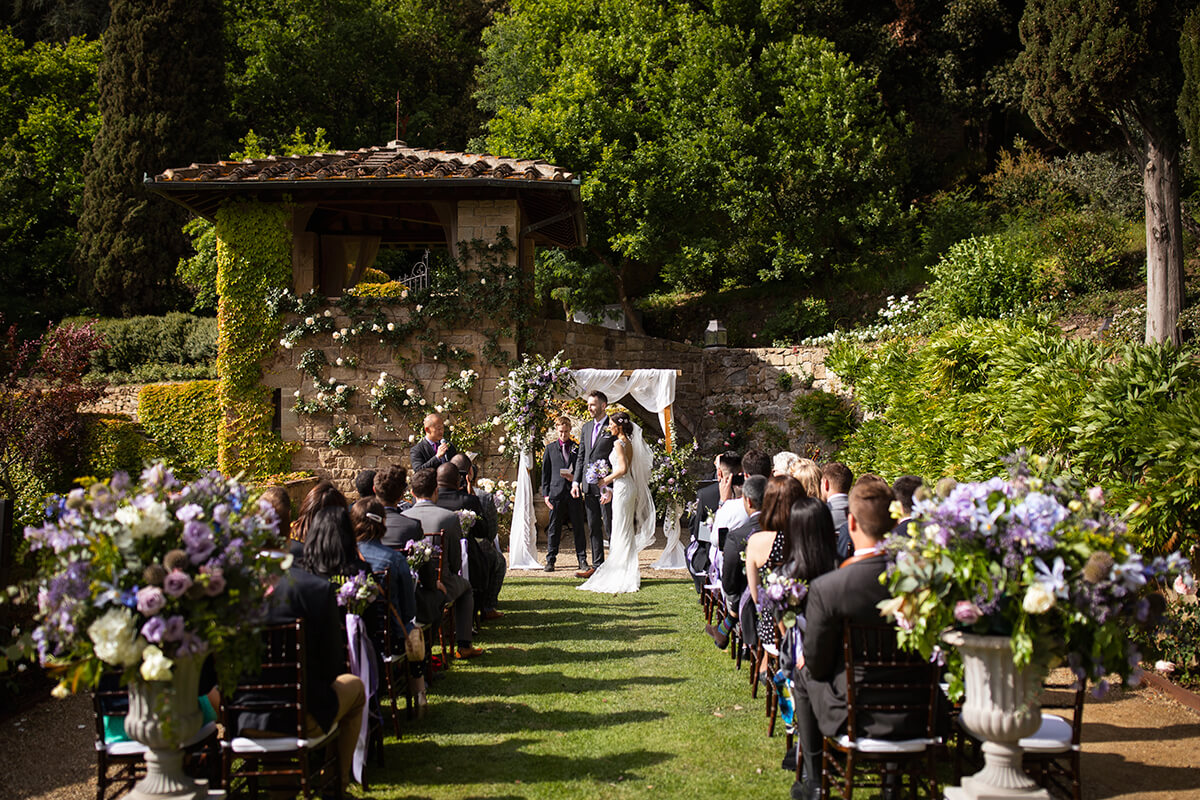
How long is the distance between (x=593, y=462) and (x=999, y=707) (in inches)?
287

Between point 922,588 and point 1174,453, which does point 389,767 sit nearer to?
point 922,588

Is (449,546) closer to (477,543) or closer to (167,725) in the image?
(477,543)

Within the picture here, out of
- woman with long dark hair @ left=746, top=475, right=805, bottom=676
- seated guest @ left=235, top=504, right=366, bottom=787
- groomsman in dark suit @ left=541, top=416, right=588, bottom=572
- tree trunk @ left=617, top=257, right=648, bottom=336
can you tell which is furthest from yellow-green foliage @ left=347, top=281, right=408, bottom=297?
seated guest @ left=235, top=504, right=366, bottom=787

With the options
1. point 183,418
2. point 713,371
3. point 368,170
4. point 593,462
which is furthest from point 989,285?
point 183,418

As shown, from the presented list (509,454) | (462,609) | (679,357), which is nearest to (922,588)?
(462,609)

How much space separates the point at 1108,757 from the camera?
194 inches

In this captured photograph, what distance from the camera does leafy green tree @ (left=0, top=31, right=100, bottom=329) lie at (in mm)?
25391

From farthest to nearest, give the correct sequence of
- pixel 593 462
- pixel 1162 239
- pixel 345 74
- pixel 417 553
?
pixel 345 74 < pixel 1162 239 < pixel 593 462 < pixel 417 553

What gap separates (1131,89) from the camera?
1396 cm

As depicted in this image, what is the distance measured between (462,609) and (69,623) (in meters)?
4.04

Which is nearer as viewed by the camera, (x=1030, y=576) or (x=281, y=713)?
(x=1030, y=576)

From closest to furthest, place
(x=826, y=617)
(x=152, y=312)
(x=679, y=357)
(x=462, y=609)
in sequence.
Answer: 1. (x=826, y=617)
2. (x=462, y=609)
3. (x=679, y=357)
4. (x=152, y=312)

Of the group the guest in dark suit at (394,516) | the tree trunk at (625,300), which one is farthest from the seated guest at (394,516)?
the tree trunk at (625,300)

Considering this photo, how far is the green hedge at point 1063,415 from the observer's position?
5.88m
